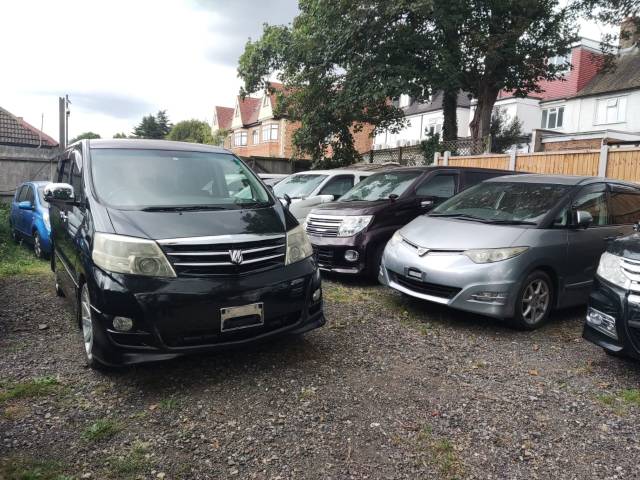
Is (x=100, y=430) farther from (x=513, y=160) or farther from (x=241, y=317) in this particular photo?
(x=513, y=160)

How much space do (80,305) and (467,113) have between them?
3669 cm

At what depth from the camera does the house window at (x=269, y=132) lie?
159 feet

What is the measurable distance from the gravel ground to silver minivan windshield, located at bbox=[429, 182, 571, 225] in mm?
1366

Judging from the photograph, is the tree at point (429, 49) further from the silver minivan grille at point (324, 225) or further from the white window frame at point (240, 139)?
the white window frame at point (240, 139)

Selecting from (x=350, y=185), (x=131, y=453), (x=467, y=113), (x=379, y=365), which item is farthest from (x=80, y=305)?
(x=467, y=113)

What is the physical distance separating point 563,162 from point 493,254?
720 centimetres

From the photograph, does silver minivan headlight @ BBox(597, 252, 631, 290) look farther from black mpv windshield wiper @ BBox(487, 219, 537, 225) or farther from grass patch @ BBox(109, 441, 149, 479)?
grass patch @ BBox(109, 441, 149, 479)

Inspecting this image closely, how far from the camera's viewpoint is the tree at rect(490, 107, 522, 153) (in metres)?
26.5

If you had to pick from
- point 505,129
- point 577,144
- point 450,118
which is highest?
point 505,129

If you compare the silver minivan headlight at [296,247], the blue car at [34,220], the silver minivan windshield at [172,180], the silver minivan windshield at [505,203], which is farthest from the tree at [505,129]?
the silver minivan headlight at [296,247]

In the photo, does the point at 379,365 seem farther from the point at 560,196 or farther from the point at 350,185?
the point at 350,185

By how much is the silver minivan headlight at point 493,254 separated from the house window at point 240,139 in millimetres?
52837

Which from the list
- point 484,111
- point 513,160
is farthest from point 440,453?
point 484,111

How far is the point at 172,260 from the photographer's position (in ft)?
11.5
